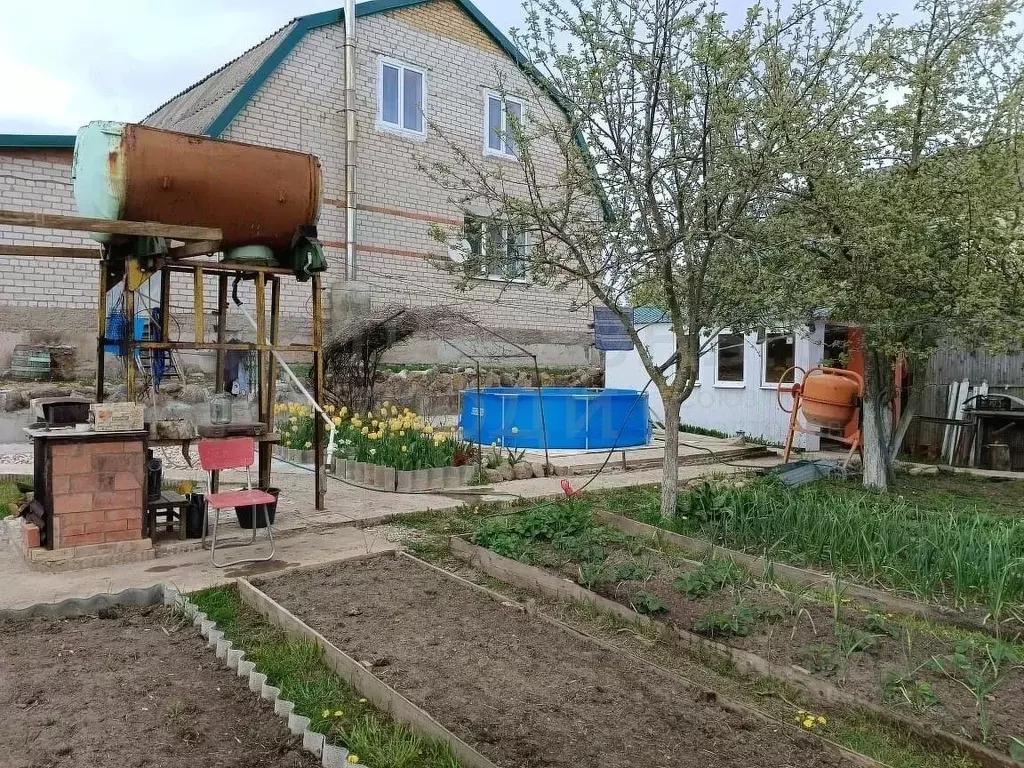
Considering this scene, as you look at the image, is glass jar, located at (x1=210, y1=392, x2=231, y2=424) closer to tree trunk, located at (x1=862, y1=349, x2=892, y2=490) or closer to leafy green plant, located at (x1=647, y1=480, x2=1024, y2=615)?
leafy green plant, located at (x1=647, y1=480, x2=1024, y2=615)

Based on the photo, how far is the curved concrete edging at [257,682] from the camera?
2.82 metres

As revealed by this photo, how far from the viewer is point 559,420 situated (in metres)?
12.3

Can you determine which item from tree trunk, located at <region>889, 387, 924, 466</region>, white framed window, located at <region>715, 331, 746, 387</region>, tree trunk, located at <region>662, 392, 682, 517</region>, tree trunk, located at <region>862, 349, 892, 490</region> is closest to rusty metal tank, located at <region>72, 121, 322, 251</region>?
tree trunk, located at <region>662, 392, 682, 517</region>

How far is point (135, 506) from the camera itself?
5652 millimetres

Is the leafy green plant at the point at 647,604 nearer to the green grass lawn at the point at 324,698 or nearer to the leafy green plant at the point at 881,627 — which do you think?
the leafy green plant at the point at 881,627

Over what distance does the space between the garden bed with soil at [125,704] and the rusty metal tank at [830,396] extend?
8.75m

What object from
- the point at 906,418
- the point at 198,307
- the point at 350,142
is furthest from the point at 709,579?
the point at 350,142

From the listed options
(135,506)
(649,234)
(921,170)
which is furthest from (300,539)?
(921,170)

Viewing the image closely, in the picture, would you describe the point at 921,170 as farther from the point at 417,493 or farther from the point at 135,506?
the point at 135,506

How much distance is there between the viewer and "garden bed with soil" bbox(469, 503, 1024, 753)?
3.17 metres

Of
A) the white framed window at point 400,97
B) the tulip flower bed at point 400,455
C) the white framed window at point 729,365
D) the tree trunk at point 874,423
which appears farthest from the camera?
the white framed window at point 400,97

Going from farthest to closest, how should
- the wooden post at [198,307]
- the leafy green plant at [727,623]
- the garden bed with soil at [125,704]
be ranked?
the wooden post at [198,307] → the leafy green plant at [727,623] → the garden bed with soil at [125,704]

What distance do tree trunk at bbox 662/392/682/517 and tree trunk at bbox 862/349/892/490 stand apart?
3401 millimetres

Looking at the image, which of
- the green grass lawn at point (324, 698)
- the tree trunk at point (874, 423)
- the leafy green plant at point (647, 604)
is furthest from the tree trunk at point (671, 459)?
the green grass lawn at point (324, 698)
